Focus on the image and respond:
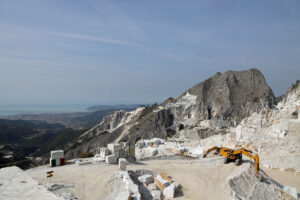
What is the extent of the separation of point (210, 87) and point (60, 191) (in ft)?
307

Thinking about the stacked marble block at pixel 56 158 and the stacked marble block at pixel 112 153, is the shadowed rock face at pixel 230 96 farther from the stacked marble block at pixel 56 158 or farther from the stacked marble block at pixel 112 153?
the stacked marble block at pixel 56 158

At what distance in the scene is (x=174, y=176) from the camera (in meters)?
19.5

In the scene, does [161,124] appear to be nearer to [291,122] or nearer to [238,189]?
[291,122]

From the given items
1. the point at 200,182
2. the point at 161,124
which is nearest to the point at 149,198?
the point at 200,182

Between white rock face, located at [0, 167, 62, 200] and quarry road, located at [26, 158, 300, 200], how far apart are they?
10.9 feet

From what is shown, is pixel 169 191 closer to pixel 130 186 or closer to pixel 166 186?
pixel 166 186

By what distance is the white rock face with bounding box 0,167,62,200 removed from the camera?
10.6 m

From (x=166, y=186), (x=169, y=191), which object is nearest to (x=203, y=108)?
(x=166, y=186)

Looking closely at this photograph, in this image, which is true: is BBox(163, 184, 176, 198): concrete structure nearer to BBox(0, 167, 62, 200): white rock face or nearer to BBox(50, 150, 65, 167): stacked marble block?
BBox(0, 167, 62, 200): white rock face

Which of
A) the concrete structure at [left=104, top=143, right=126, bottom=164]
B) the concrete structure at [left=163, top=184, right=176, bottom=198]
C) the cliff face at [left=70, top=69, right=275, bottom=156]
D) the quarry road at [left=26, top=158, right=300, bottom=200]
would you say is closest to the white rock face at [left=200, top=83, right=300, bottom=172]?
the quarry road at [left=26, top=158, right=300, bottom=200]

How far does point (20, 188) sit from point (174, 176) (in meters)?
12.6

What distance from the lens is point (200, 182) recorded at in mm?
18188

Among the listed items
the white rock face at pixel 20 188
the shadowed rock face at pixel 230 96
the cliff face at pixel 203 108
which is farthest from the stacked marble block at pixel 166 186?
the shadowed rock face at pixel 230 96

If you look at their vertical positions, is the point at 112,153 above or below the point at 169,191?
above
